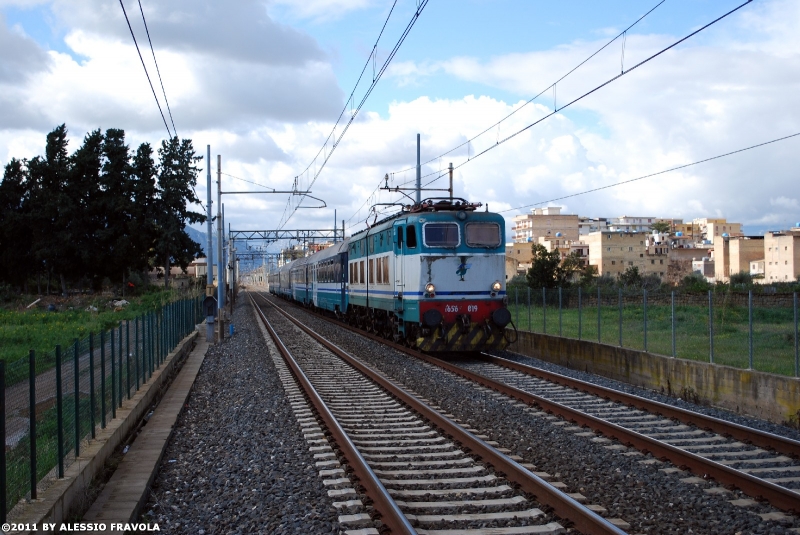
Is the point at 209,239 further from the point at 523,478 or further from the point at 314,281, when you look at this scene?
the point at 523,478

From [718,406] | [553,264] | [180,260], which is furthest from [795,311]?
[180,260]

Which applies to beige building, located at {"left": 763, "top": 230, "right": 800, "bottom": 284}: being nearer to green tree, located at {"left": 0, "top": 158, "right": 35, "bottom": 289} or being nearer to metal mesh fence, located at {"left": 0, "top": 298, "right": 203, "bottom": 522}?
green tree, located at {"left": 0, "top": 158, "right": 35, "bottom": 289}

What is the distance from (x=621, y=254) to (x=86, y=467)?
306 ft

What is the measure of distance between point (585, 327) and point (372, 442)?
1502 cm

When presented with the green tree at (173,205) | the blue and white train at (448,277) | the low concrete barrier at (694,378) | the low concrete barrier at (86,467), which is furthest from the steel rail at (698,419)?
the green tree at (173,205)

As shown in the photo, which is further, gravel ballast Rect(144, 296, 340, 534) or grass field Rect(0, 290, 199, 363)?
grass field Rect(0, 290, 199, 363)

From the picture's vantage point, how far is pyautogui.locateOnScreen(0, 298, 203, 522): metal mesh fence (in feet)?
18.9

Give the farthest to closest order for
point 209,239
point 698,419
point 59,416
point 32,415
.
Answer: point 209,239, point 698,419, point 59,416, point 32,415

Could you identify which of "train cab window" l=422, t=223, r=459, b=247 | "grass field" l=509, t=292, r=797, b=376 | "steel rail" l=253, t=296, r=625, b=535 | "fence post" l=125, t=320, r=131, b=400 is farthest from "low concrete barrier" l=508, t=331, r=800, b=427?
"fence post" l=125, t=320, r=131, b=400

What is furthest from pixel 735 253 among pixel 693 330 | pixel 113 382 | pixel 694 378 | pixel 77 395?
pixel 77 395

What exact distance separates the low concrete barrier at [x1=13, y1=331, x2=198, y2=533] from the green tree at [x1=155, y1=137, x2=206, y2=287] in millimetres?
46032

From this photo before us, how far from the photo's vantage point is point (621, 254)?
313 ft

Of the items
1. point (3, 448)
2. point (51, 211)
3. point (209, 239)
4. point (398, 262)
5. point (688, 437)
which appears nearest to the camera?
point (3, 448)

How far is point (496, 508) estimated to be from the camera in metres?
6.60
